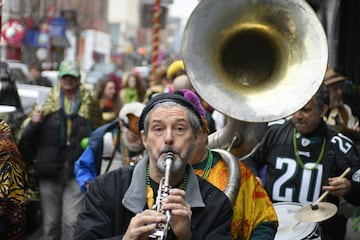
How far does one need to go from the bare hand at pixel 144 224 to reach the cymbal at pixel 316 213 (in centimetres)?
183

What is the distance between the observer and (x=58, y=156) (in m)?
6.78

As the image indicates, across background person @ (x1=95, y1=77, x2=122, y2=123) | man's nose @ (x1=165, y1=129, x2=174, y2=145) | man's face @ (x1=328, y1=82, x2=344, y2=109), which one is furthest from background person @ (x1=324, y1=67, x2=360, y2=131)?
man's nose @ (x1=165, y1=129, x2=174, y2=145)

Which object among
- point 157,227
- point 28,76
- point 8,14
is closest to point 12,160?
point 157,227

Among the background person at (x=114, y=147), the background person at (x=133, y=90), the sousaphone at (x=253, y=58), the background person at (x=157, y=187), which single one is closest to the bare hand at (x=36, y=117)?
the background person at (x=114, y=147)

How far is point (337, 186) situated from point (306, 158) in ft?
1.28

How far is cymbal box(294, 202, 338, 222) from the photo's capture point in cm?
452

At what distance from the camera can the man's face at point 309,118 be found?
5121mm

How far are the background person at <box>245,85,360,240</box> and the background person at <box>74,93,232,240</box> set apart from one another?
1.88 m

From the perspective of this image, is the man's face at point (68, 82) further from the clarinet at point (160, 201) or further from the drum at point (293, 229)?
the clarinet at point (160, 201)

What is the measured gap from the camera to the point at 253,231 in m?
3.82

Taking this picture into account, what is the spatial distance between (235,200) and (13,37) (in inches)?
1115

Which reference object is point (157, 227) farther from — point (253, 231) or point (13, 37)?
point (13, 37)

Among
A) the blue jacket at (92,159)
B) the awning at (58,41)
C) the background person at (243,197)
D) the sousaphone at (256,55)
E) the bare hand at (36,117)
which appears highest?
the sousaphone at (256,55)

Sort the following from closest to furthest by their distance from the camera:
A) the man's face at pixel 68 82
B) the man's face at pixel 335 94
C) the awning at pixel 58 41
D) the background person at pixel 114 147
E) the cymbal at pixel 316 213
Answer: the cymbal at pixel 316 213 → the background person at pixel 114 147 → the man's face at pixel 68 82 → the man's face at pixel 335 94 → the awning at pixel 58 41
